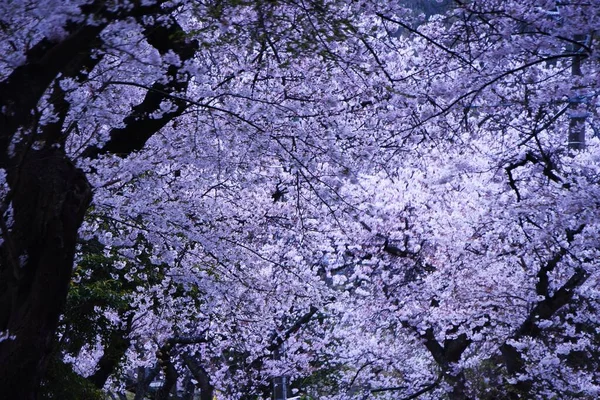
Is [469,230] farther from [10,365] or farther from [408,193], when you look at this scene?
[10,365]

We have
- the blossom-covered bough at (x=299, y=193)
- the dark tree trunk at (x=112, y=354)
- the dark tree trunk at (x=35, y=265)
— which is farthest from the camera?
the dark tree trunk at (x=112, y=354)

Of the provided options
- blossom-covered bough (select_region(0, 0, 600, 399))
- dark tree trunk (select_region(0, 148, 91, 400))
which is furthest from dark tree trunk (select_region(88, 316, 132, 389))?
dark tree trunk (select_region(0, 148, 91, 400))

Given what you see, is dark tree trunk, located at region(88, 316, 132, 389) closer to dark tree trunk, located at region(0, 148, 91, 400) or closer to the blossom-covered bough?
the blossom-covered bough

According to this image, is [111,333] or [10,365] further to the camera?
[111,333]

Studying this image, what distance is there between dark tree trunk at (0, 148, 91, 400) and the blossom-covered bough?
14 millimetres

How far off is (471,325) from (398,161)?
5.50 metres

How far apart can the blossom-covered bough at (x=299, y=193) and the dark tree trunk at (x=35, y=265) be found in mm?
14

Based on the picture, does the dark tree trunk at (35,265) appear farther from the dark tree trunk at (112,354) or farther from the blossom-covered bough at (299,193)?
the dark tree trunk at (112,354)

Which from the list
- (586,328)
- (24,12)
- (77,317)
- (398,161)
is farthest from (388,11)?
(586,328)

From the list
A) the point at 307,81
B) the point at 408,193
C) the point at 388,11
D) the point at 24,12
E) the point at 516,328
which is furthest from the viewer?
the point at 408,193

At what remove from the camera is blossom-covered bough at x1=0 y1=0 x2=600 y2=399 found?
484 cm

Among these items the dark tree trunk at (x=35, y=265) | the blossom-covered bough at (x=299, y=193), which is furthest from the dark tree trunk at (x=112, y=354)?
the dark tree trunk at (x=35, y=265)

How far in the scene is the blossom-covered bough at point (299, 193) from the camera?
4.84 m

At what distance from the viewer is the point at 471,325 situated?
1380cm
